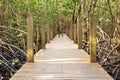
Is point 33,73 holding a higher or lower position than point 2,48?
higher

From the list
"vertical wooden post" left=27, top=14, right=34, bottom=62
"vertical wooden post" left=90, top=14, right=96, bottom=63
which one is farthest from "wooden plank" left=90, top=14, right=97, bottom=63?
"vertical wooden post" left=27, top=14, right=34, bottom=62

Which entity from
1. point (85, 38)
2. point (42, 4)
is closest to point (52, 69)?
point (85, 38)

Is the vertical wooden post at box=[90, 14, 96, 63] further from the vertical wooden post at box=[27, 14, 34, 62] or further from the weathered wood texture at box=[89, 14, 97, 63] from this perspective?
the vertical wooden post at box=[27, 14, 34, 62]

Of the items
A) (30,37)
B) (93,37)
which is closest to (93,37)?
(93,37)

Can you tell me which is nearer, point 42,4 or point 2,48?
point 2,48

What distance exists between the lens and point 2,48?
11.1 m

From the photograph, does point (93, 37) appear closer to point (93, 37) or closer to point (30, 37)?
point (93, 37)

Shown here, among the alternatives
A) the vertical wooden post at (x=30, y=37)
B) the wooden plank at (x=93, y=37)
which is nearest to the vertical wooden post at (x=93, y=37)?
the wooden plank at (x=93, y=37)

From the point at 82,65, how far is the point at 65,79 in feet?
5.62

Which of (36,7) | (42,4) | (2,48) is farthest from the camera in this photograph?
(42,4)

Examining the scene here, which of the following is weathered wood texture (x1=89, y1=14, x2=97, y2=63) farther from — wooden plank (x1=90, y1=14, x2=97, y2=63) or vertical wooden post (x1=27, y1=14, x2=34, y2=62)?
vertical wooden post (x1=27, y1=14, x2=34, y2=62)

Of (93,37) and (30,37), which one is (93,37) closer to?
(93,37)

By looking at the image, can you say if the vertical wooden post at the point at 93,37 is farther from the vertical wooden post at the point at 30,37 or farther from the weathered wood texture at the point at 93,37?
the vertical wooden post at the point at 30,37

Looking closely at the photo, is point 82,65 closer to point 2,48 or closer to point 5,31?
point 2,48
